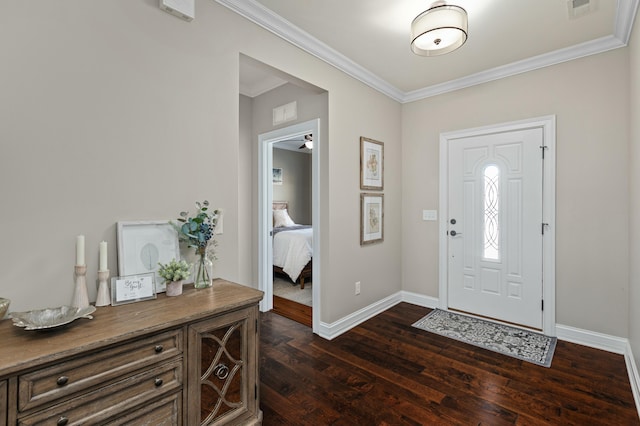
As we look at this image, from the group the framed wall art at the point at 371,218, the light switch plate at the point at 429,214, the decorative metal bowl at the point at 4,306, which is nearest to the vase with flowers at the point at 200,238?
the decorative metal bowl at the point at 4,306

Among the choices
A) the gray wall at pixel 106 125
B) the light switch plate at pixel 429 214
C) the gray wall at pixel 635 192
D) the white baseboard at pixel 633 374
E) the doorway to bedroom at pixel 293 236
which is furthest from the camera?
the doorway to bedroom at pixel 293 236

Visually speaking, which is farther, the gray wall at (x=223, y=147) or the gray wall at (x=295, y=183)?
the gray wall at (x=295, y=183)

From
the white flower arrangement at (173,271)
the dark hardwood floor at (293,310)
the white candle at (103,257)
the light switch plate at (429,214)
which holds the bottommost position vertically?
the dark hardwood floor at (293,310)

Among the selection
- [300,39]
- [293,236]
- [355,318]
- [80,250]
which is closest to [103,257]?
[80,250]

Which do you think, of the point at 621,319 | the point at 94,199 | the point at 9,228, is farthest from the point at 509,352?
the point at 9,228

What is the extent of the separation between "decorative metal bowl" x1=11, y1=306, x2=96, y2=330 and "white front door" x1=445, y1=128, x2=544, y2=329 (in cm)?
338

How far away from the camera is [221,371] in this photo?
1.51 metres

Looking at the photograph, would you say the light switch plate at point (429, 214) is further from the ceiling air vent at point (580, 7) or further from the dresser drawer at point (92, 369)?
the dresser drawer at point (92, 369)

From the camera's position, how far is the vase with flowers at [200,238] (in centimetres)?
176

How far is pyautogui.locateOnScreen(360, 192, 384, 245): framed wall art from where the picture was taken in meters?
3.30

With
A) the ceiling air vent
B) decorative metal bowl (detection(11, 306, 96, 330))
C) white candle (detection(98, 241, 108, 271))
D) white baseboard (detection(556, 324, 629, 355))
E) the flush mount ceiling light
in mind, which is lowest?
white baseboard (detection(556, 324, 629, 355))

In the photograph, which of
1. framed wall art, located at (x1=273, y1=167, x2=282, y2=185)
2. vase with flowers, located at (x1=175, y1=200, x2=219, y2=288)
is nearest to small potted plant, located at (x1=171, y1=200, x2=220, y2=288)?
vase with flowers, located at (x1=175, y1=200, x2=219, y2=288)

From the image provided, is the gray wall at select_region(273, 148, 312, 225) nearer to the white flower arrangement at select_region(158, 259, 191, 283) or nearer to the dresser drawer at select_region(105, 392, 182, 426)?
the white flower arrangement at select_region(158, 259, 191, 283)

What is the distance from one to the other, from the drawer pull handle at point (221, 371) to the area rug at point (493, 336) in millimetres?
2236
